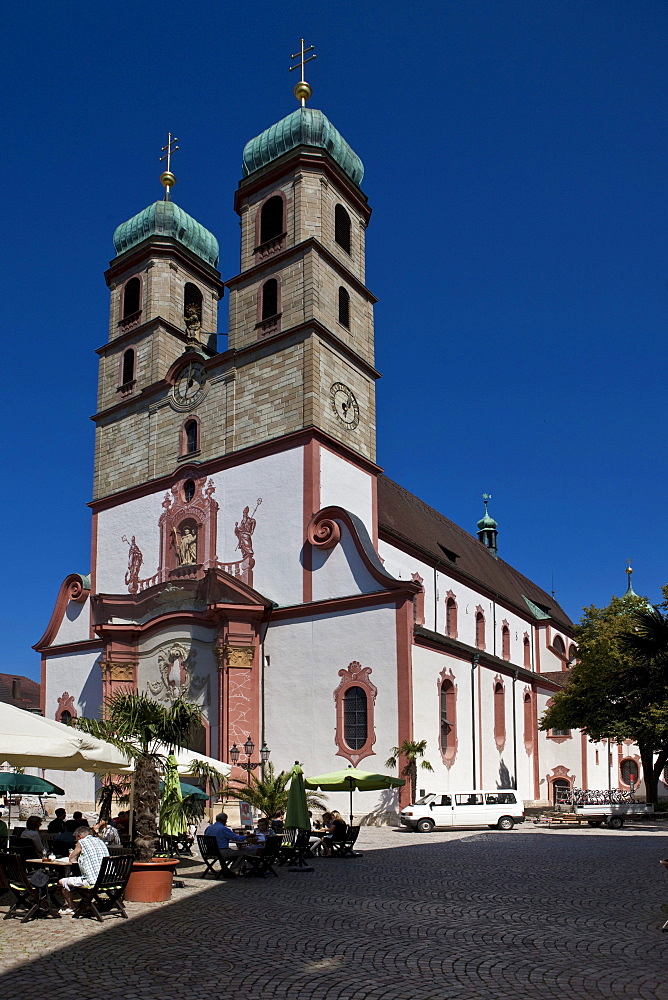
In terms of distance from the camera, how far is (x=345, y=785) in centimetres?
2383

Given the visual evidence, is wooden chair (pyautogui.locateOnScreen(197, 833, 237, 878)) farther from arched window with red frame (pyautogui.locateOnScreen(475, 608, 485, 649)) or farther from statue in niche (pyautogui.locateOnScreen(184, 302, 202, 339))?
arched window with red frame (pyautogui.locateOnScreen(475, 608, 485, 649))

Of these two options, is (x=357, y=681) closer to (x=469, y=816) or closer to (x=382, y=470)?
(x=469, y=816)

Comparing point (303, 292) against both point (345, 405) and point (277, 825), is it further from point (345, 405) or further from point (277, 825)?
point (277, 825)

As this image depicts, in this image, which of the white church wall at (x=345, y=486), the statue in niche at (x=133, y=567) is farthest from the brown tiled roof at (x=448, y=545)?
the statue in niche at (x=133, y=567)

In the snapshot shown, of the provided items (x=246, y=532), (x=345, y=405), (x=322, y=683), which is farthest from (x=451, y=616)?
(x=322, y=683)

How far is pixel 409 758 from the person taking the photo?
88.8ft

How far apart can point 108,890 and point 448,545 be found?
35.4m

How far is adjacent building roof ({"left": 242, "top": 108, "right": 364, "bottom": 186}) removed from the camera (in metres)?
35.8

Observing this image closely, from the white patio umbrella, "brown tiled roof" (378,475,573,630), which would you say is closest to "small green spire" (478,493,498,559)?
"brown tiled roof" (378,475,573,630)

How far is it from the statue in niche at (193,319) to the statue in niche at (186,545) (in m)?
9.54

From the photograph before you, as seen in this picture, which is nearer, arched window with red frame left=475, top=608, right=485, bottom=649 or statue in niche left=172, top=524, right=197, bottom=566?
statue in niche left=172, top=524, right=197, bottom=566

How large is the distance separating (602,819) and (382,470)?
13.7 metres

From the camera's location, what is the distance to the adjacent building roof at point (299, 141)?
117 ft

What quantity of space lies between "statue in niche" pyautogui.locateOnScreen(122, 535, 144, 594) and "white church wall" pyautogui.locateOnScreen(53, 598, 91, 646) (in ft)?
9.40
